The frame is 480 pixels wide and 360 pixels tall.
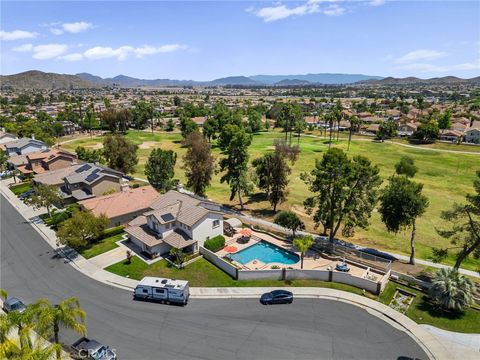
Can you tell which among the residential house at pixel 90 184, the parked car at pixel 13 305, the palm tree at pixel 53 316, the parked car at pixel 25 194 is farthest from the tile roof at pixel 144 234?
the parked car at pixel 25 194

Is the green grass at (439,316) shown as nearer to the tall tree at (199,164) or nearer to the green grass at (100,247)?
the green grass at (100,247)

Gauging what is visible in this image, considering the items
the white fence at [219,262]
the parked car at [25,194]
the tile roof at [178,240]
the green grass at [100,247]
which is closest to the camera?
the white fence at [219,262]

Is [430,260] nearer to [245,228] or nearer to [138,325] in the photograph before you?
[245,228]

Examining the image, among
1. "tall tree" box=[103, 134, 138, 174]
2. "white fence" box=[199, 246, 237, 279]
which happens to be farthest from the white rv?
"tall tree" box=[103, 134, 138, 174]

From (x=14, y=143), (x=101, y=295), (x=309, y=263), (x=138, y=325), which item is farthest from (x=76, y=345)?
(x=14, y=143)

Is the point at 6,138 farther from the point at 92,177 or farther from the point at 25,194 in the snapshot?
the point at 92,177

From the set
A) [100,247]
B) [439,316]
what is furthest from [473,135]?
[100,247]

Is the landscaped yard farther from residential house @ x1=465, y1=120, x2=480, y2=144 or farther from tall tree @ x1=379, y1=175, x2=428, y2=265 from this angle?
residential house @ x1=465, y1=120, x2=480, y2=144
